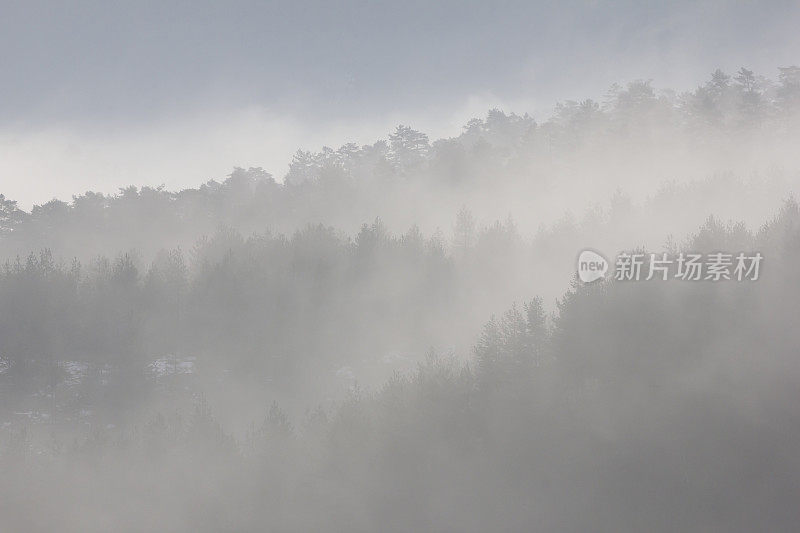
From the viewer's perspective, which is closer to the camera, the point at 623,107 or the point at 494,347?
the point at 494,347

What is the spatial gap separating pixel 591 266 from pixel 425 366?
17099 mm

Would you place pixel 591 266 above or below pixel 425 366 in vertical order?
above

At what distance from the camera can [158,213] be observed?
311ft

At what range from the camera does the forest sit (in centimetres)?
3503

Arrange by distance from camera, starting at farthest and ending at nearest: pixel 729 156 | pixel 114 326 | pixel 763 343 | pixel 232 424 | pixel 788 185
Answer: pixel 729 156 < pixel 788 185 < pixel 114 326 < pixel 232 424 < pixel 763 343

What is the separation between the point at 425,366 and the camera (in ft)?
167

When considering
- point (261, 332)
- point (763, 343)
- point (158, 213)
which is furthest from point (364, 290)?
point (158, 213)

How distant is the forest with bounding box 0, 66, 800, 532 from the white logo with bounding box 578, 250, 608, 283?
1820 millimetres

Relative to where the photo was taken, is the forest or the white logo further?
the white logo

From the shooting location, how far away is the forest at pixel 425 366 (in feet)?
115

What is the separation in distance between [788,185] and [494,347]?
47.2 meters

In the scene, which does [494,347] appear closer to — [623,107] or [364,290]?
[364,290]

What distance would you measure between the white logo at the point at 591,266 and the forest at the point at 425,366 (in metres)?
1.82

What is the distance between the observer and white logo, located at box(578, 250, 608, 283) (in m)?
47.7
